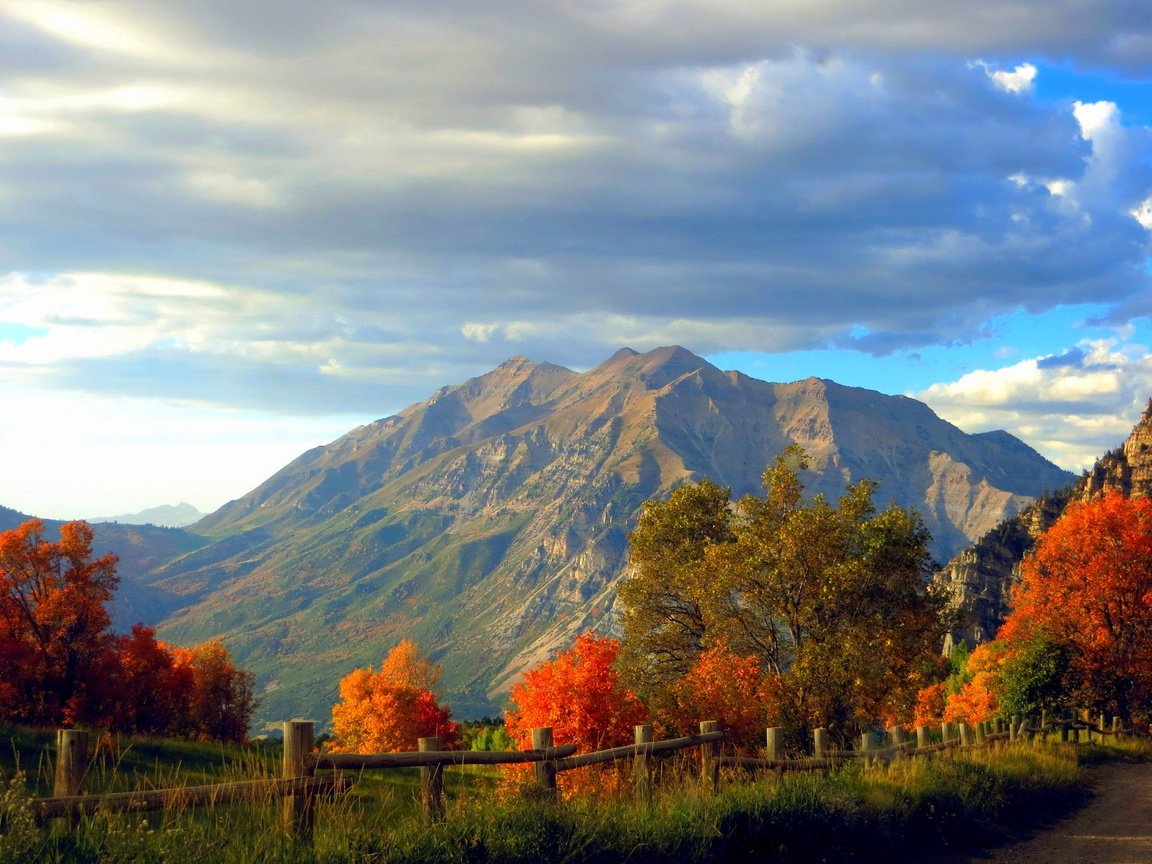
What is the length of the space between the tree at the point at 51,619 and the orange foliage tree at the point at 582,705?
138ft

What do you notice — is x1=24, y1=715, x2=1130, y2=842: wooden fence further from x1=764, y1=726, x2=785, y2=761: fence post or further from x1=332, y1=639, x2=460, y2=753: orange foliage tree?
x1=332, y1=639, x2=460, y2=753: orange foliage tree

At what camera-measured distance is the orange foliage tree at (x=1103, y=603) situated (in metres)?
50.6

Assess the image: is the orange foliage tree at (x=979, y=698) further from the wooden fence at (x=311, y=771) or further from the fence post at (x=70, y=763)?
the fence post at (x=70, y=763)

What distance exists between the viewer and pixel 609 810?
1298 cm

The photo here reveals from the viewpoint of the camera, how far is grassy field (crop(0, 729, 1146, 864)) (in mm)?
9516

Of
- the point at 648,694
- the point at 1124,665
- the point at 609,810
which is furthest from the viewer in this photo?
the point at 1124,665

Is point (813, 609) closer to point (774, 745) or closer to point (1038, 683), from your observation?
point (774, 745)

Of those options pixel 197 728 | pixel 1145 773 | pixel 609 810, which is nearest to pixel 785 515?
pixel 1145 773

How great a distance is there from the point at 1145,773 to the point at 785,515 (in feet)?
46.0

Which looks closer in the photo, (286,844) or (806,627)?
(286,844)

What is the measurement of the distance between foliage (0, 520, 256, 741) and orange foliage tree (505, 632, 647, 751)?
35.9m

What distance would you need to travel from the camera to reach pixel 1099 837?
18.5 metres

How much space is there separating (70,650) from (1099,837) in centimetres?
6056

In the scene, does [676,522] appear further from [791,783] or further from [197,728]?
[197,728]
